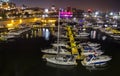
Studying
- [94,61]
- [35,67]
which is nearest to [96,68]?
[94,61]

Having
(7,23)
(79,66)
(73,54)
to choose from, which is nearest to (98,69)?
(79,66)

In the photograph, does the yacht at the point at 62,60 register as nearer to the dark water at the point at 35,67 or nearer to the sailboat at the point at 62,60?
the sailboat at the point at 62,60

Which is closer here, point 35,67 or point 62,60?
point 35,67

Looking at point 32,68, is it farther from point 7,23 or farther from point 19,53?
point 7,23

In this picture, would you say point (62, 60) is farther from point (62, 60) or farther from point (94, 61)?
point (94, 61)

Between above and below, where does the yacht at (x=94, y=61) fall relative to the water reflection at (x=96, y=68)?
above

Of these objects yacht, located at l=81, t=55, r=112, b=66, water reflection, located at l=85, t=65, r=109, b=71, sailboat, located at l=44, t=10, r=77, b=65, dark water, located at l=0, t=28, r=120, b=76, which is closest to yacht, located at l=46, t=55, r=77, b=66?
sailboat, located at l=44, t=10, r=77, b=65

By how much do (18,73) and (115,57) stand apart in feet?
39.2

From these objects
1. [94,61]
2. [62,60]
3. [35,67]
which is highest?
[62,60]

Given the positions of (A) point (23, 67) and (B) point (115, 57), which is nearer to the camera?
(A) point (23, 67)

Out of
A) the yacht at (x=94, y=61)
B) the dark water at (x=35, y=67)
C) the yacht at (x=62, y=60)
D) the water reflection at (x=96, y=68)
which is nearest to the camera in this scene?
the dark water at (x=35, y=67)

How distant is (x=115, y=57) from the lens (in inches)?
1177

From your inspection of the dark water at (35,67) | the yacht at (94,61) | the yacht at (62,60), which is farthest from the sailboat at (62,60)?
the yacht at (94,61)

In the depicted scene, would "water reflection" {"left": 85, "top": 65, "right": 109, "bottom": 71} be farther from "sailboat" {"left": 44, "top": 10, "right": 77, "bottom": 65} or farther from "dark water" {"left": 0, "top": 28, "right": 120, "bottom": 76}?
"sailboat" {"left": 44, "top": 10, "right": 77, "bottom": 65}
